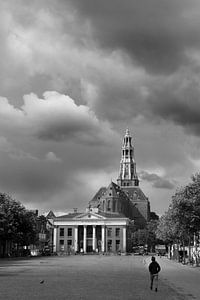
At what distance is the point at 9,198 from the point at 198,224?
59122 millimetres

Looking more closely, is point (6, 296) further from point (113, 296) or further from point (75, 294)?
point (113, 296)

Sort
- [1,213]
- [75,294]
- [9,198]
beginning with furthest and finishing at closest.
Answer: [9,198] < [1,213] < [75,294]

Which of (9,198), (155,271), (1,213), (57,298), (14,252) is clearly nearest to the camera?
(57,298)

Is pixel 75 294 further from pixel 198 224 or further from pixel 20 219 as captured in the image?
pixel 20 219

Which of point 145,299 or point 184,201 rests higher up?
point 184,201

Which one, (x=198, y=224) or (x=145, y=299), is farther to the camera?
(x=198, y=224)

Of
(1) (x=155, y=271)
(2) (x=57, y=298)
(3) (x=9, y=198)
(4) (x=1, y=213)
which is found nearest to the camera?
(2) (x=57, y=298)

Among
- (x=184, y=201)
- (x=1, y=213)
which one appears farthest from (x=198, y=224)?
(x=1, y=213)

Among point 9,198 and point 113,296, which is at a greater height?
point 9,198

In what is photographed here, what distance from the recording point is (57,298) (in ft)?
80.7

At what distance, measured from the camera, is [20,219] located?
112 meters

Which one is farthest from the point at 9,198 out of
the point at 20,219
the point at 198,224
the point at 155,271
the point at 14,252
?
the point at 155,271

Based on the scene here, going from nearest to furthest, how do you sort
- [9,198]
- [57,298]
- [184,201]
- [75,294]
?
1. [57,298]
2. [75,294]
3. [184,201]
4. [9,198]

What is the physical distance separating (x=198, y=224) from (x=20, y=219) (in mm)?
58178
